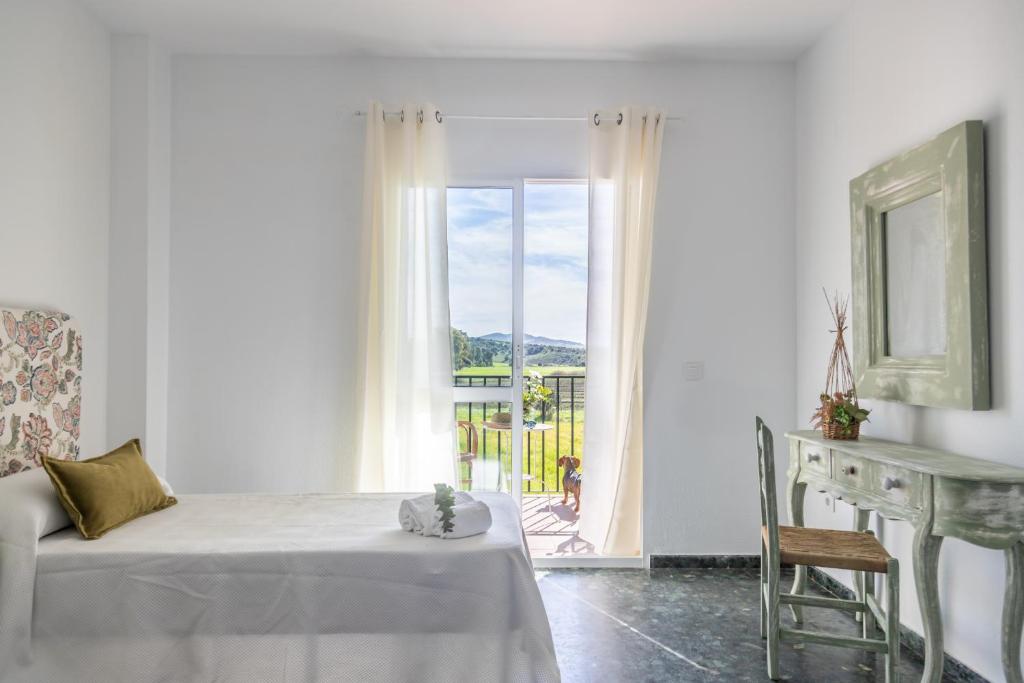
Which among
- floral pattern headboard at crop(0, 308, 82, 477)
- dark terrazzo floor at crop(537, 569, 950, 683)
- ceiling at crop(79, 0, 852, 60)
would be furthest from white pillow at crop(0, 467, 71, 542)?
ceiling at crop(79, 0, 852, 60)

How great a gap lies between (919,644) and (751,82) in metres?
3.02

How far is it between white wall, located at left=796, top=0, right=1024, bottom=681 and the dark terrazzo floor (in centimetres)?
42

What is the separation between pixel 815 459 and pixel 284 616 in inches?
86.5

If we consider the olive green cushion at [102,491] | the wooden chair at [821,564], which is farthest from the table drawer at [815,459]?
the olive green cushion at [102,491]

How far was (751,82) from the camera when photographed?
4.02m

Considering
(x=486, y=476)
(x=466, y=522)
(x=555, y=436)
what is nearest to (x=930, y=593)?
(x=466, y=522)

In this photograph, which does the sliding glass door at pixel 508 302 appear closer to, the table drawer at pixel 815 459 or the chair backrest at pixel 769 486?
the table drawer at pixel 815 459

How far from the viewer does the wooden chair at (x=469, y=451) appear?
399 cm

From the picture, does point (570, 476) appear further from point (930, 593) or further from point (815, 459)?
point (930, 593)

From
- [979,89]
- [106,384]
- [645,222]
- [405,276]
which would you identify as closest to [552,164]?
[645,222]

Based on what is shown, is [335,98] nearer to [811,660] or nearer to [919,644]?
[811,660]

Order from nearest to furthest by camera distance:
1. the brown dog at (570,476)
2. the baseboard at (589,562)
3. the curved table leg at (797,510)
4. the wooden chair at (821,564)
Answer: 1. the wooden chair at (821,564)
2. the curved table leg at (797,510)
3. the baseboard at (589,562)
4. the brown dog at (570,476)

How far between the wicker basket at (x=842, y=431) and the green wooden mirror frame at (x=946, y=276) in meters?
0.20

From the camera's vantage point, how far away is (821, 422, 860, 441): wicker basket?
2.91m
